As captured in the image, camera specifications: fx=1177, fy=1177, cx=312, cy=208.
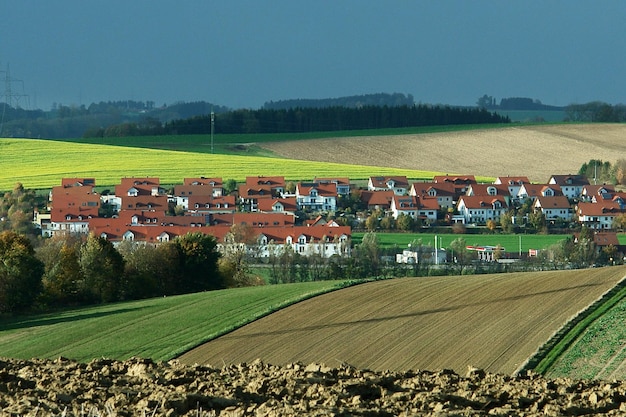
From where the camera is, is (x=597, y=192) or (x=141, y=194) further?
(x=597, y=192)

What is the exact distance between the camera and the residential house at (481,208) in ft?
249

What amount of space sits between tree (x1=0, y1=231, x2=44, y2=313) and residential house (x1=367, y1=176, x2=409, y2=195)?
43179 mm

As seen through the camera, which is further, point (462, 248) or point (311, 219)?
point (311, 219)

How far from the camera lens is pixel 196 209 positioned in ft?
254

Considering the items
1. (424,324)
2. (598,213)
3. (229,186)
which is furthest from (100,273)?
(229,186)

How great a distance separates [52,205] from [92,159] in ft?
74.9

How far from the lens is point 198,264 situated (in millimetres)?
46281

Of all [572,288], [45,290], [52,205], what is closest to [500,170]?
[52,205]

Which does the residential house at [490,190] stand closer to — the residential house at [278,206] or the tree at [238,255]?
the residential house at [278,206]

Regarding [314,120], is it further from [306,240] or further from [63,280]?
[63,280]

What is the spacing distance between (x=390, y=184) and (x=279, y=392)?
72.3 m

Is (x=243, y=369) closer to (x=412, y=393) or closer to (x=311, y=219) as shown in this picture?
(x=412, y=393)

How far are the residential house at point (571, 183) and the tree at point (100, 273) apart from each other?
46115 mm

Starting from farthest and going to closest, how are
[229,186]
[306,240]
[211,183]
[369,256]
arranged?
[229,186] → [211,183] → [306,240] → [369,256]
